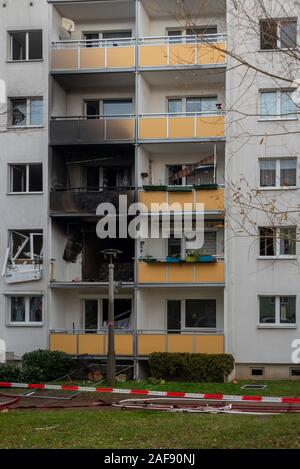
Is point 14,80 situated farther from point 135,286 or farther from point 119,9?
point 135,286

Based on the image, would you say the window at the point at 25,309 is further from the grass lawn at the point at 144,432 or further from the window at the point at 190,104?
the grass lawn at the point at 144,432

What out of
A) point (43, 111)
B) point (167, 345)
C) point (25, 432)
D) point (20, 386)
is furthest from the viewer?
point (43, 111)

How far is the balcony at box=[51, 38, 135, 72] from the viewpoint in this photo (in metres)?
26.7

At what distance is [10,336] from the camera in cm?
2655

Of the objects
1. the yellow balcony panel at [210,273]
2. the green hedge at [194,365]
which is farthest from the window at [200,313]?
the green hedge at [194,365]

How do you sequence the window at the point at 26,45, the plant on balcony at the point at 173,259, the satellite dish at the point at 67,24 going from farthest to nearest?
the window at the point at 26,45
the satellite dish at the point at 67,24
the plant on balcony at the point at 173,259

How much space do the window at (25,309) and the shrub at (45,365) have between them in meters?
1.96

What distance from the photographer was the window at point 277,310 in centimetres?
2580

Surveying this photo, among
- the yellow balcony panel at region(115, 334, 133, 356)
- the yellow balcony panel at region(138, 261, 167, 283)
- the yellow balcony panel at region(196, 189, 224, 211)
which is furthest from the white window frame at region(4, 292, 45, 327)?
the yellow balcony panel at region(196, 189, 224, 211)

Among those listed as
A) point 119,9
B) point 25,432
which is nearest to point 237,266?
point 119,9

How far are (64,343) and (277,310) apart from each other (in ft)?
25.8

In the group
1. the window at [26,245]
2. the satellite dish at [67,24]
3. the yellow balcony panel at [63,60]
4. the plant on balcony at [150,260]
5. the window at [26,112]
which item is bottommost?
the plant on balcony at [150,260]

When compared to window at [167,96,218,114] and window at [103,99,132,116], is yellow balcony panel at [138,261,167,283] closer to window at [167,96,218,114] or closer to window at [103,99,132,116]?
window at [167,96,218,114]

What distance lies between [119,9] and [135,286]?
10808mm
